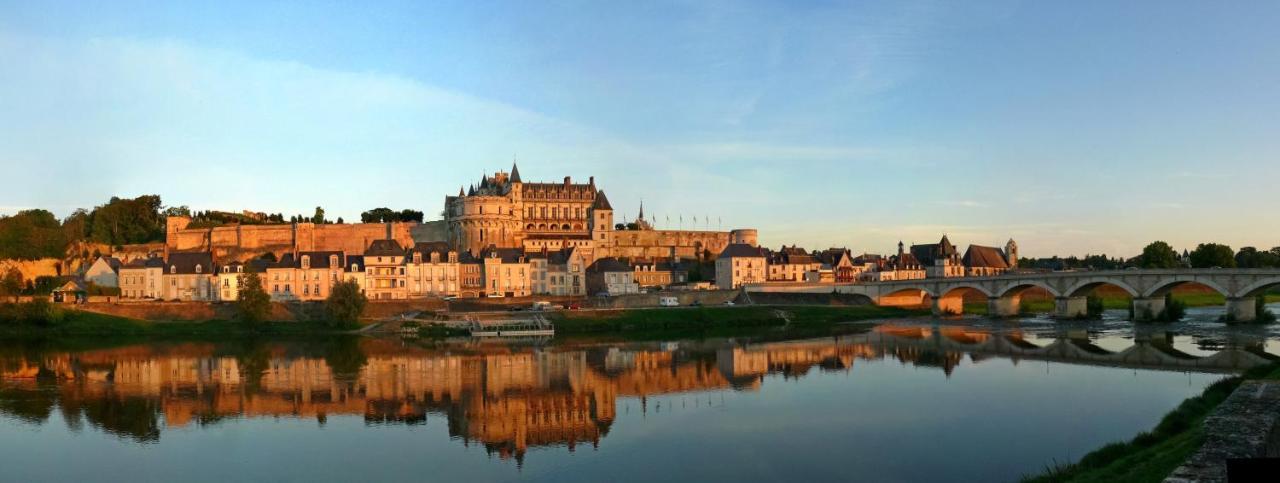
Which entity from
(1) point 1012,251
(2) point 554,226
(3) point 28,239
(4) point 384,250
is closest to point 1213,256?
(1) point 1012,251

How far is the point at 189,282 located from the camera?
5178cm

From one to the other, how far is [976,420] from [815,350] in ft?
48.9

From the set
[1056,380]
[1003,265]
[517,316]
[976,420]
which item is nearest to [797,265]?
[1003,265]

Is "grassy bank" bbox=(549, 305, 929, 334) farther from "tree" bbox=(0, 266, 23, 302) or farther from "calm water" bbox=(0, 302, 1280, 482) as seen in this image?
"tree" bbox=(0, 266, 23, 302)

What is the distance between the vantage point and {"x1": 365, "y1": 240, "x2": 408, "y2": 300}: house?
51219 millimetres

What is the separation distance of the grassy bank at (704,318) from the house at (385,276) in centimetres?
1192

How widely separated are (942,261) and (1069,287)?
2392 cm

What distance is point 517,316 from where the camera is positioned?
147 ft

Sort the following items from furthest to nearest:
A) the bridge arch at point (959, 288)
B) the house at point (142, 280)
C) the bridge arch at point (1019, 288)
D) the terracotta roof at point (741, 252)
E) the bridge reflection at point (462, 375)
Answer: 1. the terracotta roof at point (741, 252)
2. the house at point (142, 280)
3. the bridge arch at point (959, 288)
4. the bridge arch at point (1019, 288)
5. the bridge reflection at point (462, 375)

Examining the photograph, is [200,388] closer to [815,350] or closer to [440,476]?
[440,476]

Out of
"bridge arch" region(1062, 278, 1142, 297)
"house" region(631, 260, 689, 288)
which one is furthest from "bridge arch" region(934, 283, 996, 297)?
"house" region(631, 260, 689, 288)

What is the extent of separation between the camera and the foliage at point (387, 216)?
80.1m

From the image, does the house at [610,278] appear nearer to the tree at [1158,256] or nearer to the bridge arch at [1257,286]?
the bridge arch at [1257,286]

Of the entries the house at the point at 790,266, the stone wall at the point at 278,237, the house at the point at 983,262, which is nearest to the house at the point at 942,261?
the house at the point at 983,262
